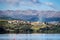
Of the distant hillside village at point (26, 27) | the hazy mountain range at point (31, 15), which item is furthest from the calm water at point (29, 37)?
the hazy mountain range at point (31, 15)

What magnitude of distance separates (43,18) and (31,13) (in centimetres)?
21

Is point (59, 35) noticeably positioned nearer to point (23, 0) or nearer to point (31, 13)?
point (31, 13)

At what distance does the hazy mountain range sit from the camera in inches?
115

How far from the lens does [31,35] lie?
2.91m

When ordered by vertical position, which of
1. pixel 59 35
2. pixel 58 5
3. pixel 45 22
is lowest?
pixel 59 35

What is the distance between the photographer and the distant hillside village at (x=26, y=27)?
2.91 metres

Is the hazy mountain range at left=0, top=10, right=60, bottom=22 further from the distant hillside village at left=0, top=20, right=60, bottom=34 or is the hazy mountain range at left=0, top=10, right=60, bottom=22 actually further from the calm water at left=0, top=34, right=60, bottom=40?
the calm water at left=0, top=34, right=60, bottom=40

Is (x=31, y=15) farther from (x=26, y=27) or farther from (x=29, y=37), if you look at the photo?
(x=29, y=37)

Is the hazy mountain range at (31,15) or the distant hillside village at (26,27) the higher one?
the hazy mountain range at (31,15)

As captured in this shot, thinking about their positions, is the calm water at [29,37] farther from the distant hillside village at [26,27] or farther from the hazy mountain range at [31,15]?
the hazy mountain range at [31,15]

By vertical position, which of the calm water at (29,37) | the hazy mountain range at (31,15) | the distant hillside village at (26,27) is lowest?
the calm water at (29,37)

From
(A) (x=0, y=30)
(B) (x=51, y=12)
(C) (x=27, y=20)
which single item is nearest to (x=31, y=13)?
(C) (x=27, y=20)

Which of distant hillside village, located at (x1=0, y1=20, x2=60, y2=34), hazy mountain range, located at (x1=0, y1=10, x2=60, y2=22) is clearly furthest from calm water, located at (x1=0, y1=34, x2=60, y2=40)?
hazy mountain range, located at (x1=0, y1=10, x2=60, y2=22)

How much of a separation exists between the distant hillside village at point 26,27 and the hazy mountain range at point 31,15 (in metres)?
0.07
